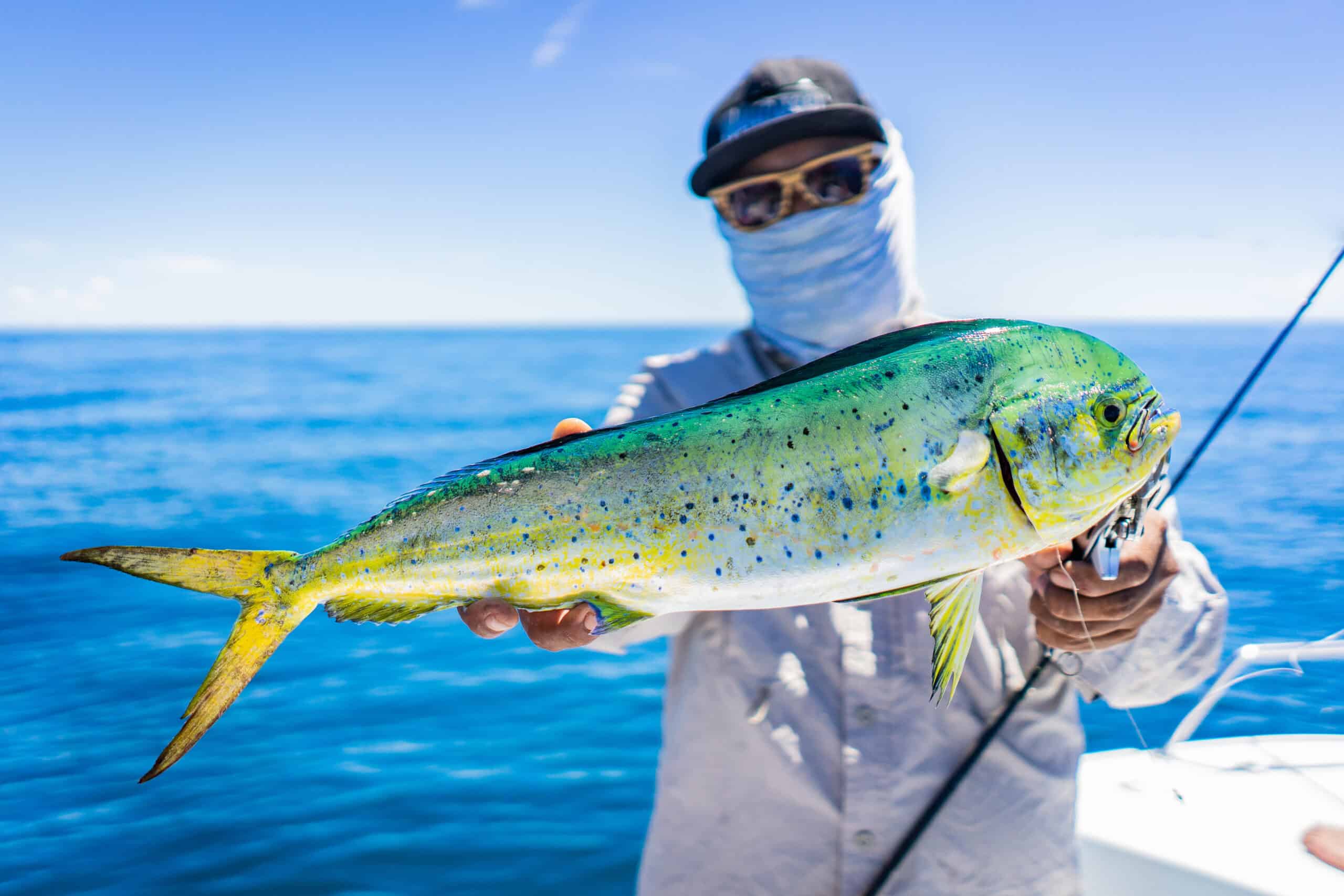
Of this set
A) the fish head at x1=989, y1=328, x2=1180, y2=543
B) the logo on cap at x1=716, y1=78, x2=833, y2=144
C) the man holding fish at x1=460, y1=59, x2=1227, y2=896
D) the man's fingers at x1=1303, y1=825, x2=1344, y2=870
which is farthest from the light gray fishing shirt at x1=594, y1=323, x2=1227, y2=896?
the man's fingers at x1=1303, y1=825, x2=1344, y2=870

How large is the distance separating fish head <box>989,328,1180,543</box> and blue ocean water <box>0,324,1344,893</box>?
224 inches

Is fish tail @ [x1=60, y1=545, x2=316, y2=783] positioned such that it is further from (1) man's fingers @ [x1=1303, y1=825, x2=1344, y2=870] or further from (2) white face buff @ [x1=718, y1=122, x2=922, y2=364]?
(1) man's fingers @ [x1=1303, y1=825, x2=1344, y2=870]

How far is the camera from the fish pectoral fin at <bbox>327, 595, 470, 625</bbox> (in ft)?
4.66

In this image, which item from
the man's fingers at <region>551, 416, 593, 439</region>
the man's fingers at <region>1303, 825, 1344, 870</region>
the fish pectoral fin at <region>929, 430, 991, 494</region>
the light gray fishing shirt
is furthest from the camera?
the man's fingers at <region>1303, 825, 1344, 870</region>

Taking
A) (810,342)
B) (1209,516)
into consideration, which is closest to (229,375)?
(1209,516)

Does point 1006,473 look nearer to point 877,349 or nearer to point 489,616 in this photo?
point 877,349

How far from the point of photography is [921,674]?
2.44 metres

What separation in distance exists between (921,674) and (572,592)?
1.44 meters

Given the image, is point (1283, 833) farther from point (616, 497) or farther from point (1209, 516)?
point (1209, 516)

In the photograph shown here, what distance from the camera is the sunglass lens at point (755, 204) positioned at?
2715 millimetres

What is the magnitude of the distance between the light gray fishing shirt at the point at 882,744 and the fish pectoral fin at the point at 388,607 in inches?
35.6

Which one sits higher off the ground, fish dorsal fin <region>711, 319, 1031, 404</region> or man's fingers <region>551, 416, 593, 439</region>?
fish dorsal fin <region>711, 319, 1031, 404</region>

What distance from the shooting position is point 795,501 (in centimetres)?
127

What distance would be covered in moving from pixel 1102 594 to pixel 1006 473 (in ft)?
2.66
